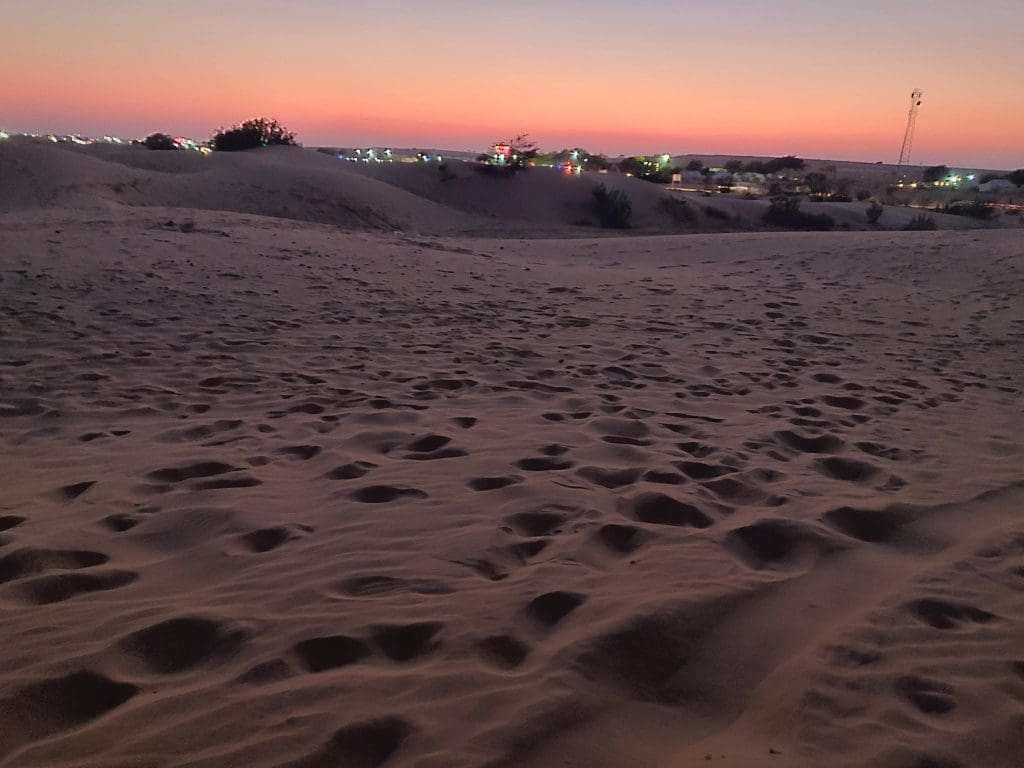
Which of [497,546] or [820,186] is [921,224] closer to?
[820,186]

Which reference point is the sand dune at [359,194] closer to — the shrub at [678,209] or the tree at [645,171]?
the shrub at [678,209]

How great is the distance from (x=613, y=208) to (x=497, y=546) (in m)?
29.1

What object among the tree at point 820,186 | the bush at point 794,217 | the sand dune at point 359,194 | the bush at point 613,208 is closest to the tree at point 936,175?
the tree at point 820,186

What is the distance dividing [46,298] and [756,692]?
8.15 meters

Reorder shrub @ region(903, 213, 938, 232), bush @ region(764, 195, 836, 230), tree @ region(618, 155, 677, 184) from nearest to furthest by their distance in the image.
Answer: shrub @ region(903, 213, 938, 232) → bush @ region(764, 195, 836, 230) → tree @ region(618, 155, 677, 184)

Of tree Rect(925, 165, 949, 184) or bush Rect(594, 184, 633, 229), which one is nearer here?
bush Rect(594, 184, 633, 229)

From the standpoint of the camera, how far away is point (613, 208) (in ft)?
100

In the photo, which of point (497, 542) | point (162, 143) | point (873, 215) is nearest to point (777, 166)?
point (873, 215)

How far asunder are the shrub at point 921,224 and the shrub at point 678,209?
8606 millimetres

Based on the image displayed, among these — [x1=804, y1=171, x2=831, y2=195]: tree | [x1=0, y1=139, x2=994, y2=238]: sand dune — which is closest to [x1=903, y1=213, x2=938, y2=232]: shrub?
[x1=0, y1=139, x2=994, y2=238]: sand dune

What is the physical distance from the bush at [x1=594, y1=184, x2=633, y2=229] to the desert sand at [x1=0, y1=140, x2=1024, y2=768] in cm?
2334

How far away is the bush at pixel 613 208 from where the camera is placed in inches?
1195

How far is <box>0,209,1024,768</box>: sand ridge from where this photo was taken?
2.04m

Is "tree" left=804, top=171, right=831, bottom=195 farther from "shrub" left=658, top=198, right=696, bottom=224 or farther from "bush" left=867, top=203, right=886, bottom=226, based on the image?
"shrub" left=658, top=198, right=696, bottom=224
